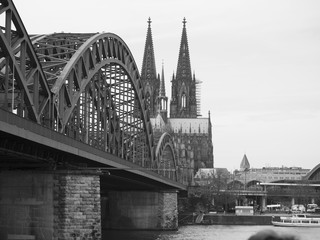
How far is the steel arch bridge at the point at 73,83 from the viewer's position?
136 feet

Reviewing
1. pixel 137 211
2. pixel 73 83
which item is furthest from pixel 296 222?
pixel 73 83

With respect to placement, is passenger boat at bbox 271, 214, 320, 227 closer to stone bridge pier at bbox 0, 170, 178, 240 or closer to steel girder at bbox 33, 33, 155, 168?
steel girder at bbox 33, 33, 155, 168

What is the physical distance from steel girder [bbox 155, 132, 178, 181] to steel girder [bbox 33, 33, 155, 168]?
16.9m

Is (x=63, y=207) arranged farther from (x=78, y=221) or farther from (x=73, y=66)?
(x=73, y=66)

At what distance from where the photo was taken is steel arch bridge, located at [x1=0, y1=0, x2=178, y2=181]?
1636 inches

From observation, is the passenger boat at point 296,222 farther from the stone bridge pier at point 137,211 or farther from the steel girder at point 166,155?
the stone bridge pier at point 137,211

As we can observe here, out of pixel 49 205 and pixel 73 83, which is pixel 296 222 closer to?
pixel 73 83

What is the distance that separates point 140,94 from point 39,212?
47.1m

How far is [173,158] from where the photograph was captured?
461ft

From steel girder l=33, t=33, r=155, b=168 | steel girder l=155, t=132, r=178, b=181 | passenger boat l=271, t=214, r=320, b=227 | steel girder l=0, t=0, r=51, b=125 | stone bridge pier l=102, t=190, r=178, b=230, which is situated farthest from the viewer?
passenger boat l=271, t=214, r=320, b=227

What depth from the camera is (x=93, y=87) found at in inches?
2581

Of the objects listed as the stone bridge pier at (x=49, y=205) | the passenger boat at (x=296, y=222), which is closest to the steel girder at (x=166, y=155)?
the passenger boat at (x=296, y=222)

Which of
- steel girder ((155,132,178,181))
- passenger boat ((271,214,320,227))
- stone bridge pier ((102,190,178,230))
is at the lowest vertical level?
passenger boat ((271,214,320,227))

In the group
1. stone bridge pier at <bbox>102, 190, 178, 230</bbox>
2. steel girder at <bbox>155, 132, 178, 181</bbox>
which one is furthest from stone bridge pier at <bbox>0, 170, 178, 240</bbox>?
steel girder at <bbox>155, 132, 178, 181</bbox>
